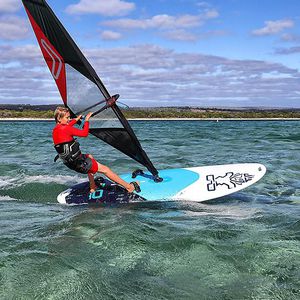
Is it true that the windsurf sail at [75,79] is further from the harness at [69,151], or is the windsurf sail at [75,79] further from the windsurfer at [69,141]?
the harness at [69,151]

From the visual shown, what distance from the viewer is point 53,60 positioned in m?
7.60

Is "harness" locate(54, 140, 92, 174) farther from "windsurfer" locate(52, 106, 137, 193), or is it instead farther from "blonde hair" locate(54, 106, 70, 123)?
"blonde hair" locate(54, 106, 70, 123)

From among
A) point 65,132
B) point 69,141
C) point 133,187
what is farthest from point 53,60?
point 133,187

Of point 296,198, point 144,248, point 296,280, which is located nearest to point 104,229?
point 144,248

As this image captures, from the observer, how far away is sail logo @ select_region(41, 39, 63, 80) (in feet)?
24.6

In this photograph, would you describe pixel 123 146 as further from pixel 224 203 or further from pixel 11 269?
pixel 11 269

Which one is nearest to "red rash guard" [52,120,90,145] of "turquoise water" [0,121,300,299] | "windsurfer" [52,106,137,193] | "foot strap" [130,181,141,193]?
"windsurfer" [52,106,137,193]

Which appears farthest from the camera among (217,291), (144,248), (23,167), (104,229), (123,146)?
(23,167)

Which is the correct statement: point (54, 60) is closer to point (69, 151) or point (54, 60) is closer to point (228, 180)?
point (69, 151)

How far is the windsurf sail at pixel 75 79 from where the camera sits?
714 cm

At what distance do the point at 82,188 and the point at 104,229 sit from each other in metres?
2.34

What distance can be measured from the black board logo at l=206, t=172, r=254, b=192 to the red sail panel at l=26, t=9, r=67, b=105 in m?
3.16

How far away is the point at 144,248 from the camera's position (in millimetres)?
5352

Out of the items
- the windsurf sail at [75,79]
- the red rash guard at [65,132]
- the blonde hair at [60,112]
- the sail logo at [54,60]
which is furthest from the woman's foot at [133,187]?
the sail logo at [54,60]
